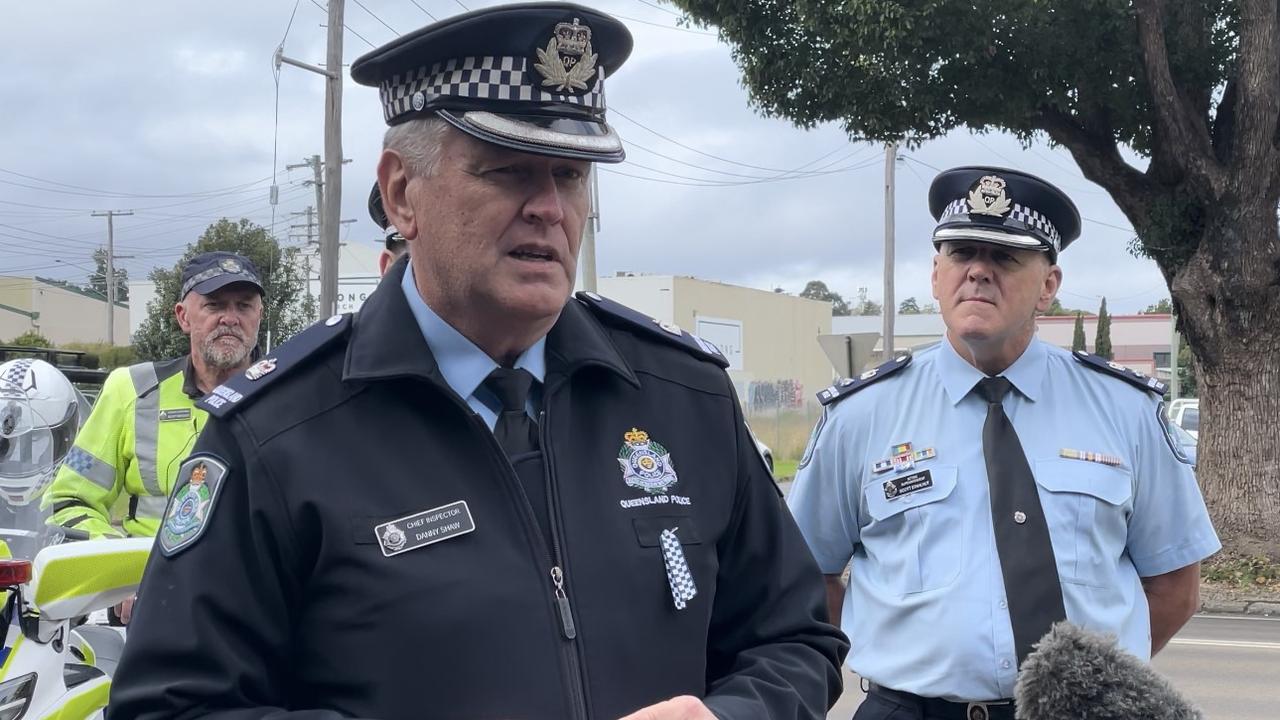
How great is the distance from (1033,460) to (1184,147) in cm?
997

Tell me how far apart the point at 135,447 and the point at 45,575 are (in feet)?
5.84

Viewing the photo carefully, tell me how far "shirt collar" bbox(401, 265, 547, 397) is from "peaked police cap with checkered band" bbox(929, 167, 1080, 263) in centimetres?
185

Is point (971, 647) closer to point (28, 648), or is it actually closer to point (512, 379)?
point (512, 379)

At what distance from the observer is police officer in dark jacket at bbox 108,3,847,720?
5.48 ft

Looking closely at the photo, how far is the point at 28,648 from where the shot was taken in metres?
3.09

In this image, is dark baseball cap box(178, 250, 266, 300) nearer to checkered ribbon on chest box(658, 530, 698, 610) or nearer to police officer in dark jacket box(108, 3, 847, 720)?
police officer in dark jacket box(108, 3, 847, 720)

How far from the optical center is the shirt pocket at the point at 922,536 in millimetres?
3215

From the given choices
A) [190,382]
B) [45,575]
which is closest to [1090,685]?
[45,575]

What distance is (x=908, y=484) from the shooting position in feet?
10.9

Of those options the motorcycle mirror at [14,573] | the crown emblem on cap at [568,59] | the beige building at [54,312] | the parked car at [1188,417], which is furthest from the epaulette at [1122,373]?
the beige building at [54,312]

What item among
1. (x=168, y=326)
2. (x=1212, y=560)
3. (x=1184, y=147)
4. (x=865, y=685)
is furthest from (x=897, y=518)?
(x=168, y=326)

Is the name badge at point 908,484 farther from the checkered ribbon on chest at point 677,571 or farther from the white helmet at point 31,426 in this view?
the white helmet at point 31,426

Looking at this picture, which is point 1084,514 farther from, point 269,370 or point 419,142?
point 269,370

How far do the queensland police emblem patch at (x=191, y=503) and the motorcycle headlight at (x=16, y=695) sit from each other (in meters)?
1.54
